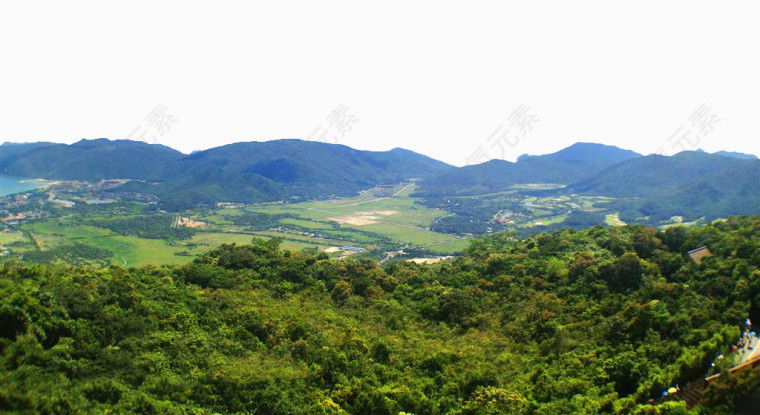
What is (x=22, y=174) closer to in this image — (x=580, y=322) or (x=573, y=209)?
(x=573, y=209)

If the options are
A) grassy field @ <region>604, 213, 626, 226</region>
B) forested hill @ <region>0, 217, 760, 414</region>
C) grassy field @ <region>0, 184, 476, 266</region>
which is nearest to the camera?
forested hill @ <region>0, 217, 760, 414</region>

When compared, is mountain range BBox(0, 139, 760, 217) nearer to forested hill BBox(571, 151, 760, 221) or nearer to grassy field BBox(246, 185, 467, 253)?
forested hill BBox(571, 151, 760, 221)

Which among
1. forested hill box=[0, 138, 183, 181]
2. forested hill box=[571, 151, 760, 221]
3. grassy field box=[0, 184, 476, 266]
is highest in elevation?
forested hill box=[0, 138, 183, 181]

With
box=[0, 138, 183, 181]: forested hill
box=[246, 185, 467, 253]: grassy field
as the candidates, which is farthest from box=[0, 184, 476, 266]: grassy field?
box=[0, 138, 183, 181]: forested hill

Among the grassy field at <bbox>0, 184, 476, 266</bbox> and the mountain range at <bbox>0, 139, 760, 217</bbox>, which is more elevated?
the mountain range at <bbox>0, 139, 760, 217</bbox>

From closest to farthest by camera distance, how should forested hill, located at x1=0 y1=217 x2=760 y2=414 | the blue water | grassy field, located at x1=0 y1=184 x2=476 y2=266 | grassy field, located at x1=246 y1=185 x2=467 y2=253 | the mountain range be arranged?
1. forested hill, located at x1=0 y1=217 x2=760 y2=414
2. grassy field, located at x1=0 y1=184 x2=476 y2=266
3. grassy field, located at x1=246 y1=185 x2=467 y2=253
4. the mountain range
5. the blue water
